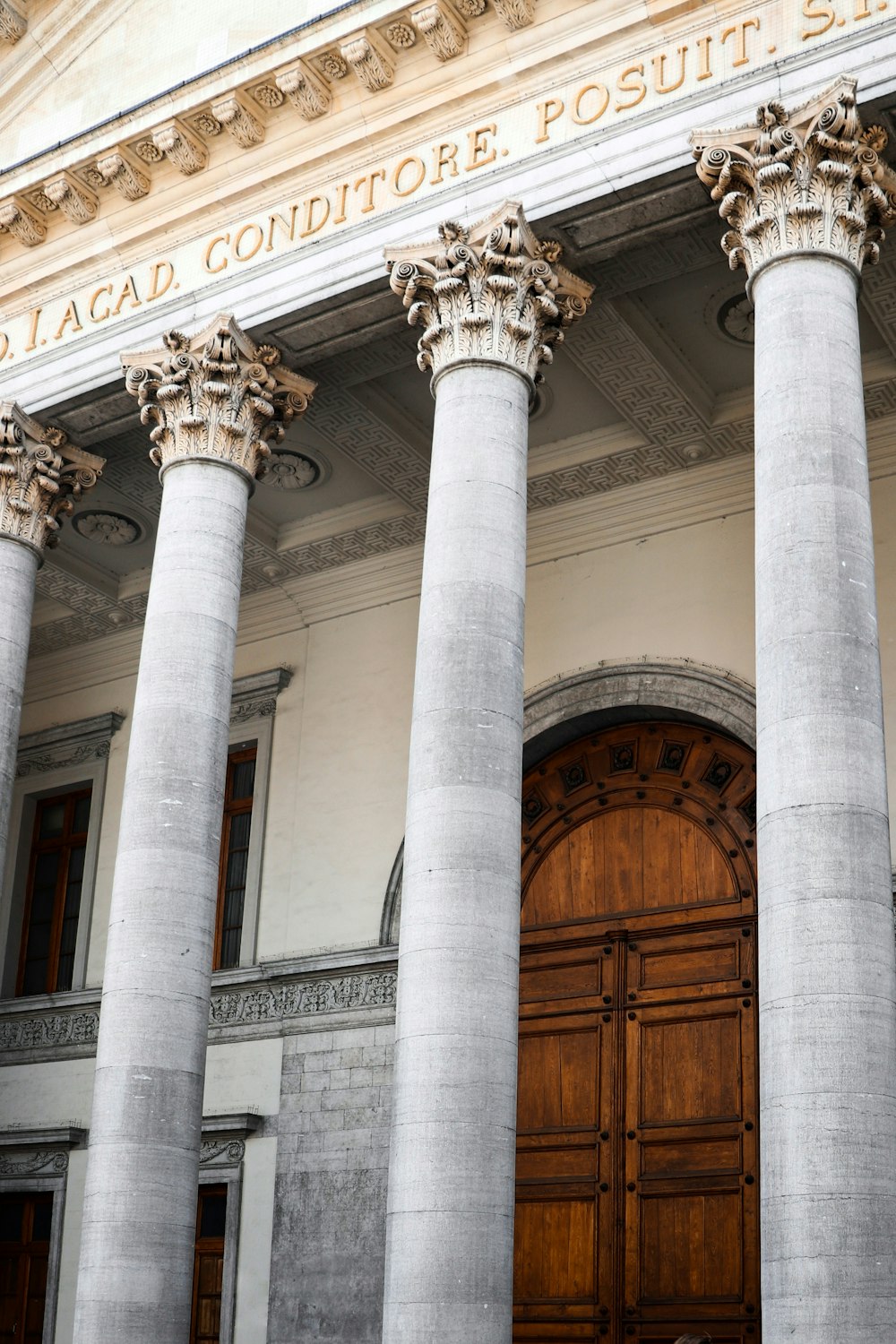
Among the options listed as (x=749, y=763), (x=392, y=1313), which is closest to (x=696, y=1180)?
(x=749, y=763)

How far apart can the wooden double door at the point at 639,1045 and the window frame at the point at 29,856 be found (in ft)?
19.7

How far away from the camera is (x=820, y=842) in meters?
10.1

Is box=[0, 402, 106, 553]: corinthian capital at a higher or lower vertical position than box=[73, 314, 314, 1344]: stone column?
higher

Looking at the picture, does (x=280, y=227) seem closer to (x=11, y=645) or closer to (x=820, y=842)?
(x=11, y=645)

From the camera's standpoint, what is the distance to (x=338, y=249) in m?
14.6

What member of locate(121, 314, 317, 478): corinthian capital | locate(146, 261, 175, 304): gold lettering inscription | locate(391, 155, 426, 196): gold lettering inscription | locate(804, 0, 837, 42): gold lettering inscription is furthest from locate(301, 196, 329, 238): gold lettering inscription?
locate(804, 0, 837, 42): gold lettering inscription

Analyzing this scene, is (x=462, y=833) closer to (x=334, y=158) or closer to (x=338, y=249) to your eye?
(x=338, y=249)

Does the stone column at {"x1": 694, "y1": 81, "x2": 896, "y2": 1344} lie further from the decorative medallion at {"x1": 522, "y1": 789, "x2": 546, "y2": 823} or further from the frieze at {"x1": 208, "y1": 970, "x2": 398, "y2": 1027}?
the frieze at {"x1": 208, "y1": 970, "x2": 398, "y2": 1027}

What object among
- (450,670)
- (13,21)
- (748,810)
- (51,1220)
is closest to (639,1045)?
(748,810)

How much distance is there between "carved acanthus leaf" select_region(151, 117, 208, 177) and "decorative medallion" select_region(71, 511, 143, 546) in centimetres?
531

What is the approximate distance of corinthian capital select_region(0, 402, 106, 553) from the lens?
52.6ft

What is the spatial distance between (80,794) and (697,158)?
12542mm

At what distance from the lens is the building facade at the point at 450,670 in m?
10.8

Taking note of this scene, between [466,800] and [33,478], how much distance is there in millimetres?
6837
